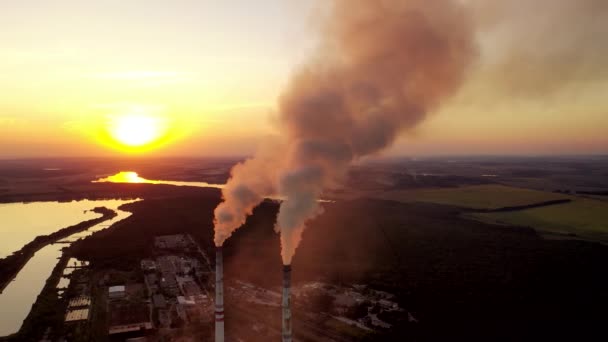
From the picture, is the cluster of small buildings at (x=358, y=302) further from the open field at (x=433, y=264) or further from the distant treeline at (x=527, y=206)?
the distant treeline at (x=527, y=206)

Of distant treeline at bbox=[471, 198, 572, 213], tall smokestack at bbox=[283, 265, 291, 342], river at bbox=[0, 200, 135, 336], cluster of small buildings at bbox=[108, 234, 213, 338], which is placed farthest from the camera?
distant treeline at bbox=[471, 198, 572, 213]

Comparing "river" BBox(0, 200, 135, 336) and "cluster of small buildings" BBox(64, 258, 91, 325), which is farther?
"river" BBox(0, 200, 135, 336)

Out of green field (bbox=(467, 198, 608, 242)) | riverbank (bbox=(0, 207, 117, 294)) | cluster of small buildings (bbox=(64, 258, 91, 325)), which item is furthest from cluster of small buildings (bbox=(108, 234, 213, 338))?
green field (bbox=(467, 198, 608, 242))

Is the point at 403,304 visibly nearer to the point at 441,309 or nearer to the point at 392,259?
the point at 441,309

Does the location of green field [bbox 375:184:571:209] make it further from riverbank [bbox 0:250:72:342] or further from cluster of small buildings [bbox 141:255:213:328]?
riverbank [bbox 0:250:72:342]

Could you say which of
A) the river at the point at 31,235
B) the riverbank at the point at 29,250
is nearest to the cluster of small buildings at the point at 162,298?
the river at the point at 31,235

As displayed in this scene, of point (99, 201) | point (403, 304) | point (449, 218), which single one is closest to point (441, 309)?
point (403, 304)

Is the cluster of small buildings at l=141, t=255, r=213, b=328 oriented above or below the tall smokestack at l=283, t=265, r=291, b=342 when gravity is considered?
below
